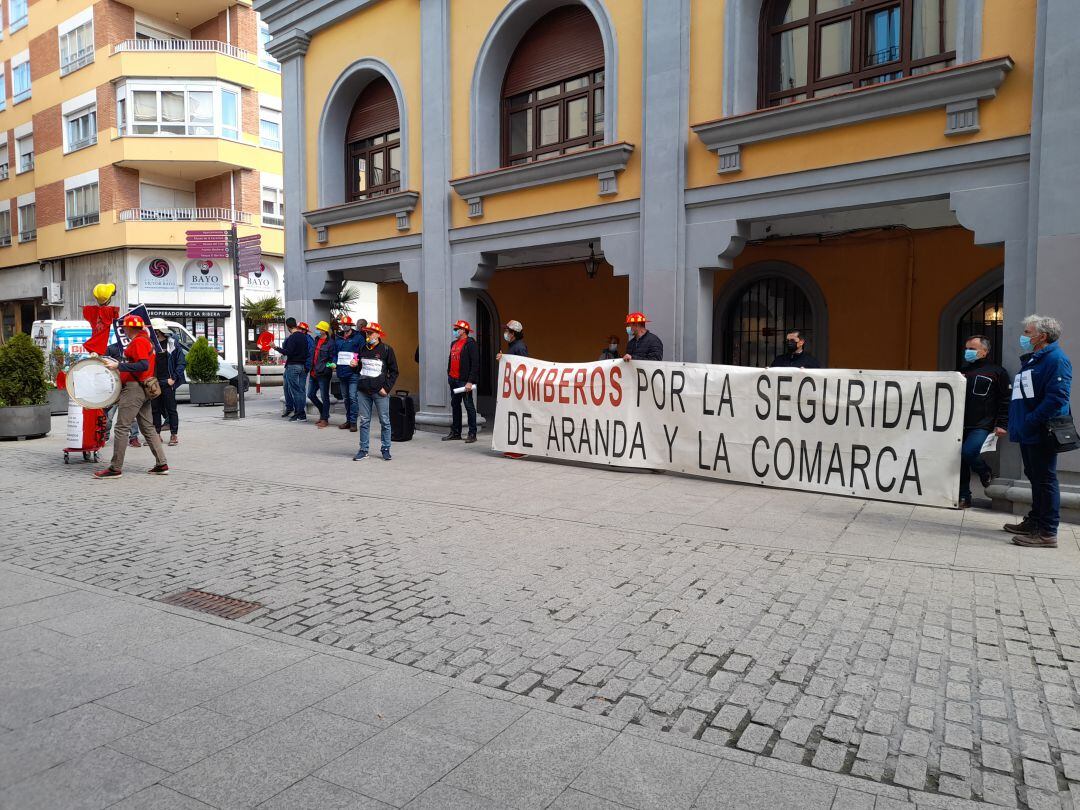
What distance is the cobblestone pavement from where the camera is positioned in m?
3.27

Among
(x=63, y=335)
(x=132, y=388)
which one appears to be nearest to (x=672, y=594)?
(x=132, y=388)

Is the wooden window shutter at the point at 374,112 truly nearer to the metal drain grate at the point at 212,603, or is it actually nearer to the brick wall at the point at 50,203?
the metal drain grate at the point at 212,603

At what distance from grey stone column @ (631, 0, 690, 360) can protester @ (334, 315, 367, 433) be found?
4.83 meters

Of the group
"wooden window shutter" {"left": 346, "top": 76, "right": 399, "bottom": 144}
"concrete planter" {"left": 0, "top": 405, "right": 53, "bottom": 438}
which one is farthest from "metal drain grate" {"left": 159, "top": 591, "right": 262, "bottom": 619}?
"wooden window shutter" {"left": 346, "top": 76, "right": 399, "bottom": 144}

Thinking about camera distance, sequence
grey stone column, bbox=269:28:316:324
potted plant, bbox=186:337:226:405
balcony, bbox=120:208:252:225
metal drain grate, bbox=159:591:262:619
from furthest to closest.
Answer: balcony, bbox=120:208:252:225
potted plant, bbox=186:337:226:405
grey stone column, bbox=269:28:316:324
metal drain grate, bbox=159:591:262:619

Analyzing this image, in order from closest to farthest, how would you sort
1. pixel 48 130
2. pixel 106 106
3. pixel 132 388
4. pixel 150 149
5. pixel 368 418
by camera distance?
pixel 132 388
pixel 368 418
pixel 150 149
pixel 106 106
pixel 48 130

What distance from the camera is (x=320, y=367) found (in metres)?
14.7

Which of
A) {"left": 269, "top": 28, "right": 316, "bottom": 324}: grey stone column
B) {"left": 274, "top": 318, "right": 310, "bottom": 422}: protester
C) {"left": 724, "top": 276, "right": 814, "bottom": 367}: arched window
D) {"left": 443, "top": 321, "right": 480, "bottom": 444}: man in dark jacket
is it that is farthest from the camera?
{"left": 269, "top": 28, "right": 316, "bottom": 324}: grey stone column

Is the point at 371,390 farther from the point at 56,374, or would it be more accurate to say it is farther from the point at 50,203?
the point at 50,203

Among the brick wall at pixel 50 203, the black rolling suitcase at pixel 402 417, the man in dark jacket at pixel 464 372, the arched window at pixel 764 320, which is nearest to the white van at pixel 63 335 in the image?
the black rolling suitcase at pixel 402 417

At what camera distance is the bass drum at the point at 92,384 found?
920cm

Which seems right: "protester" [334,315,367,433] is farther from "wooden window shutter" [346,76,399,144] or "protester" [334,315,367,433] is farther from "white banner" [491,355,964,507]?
"wooden window shutter" [346,76,399,144]

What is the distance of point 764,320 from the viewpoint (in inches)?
549

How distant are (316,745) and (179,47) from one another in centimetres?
3590
